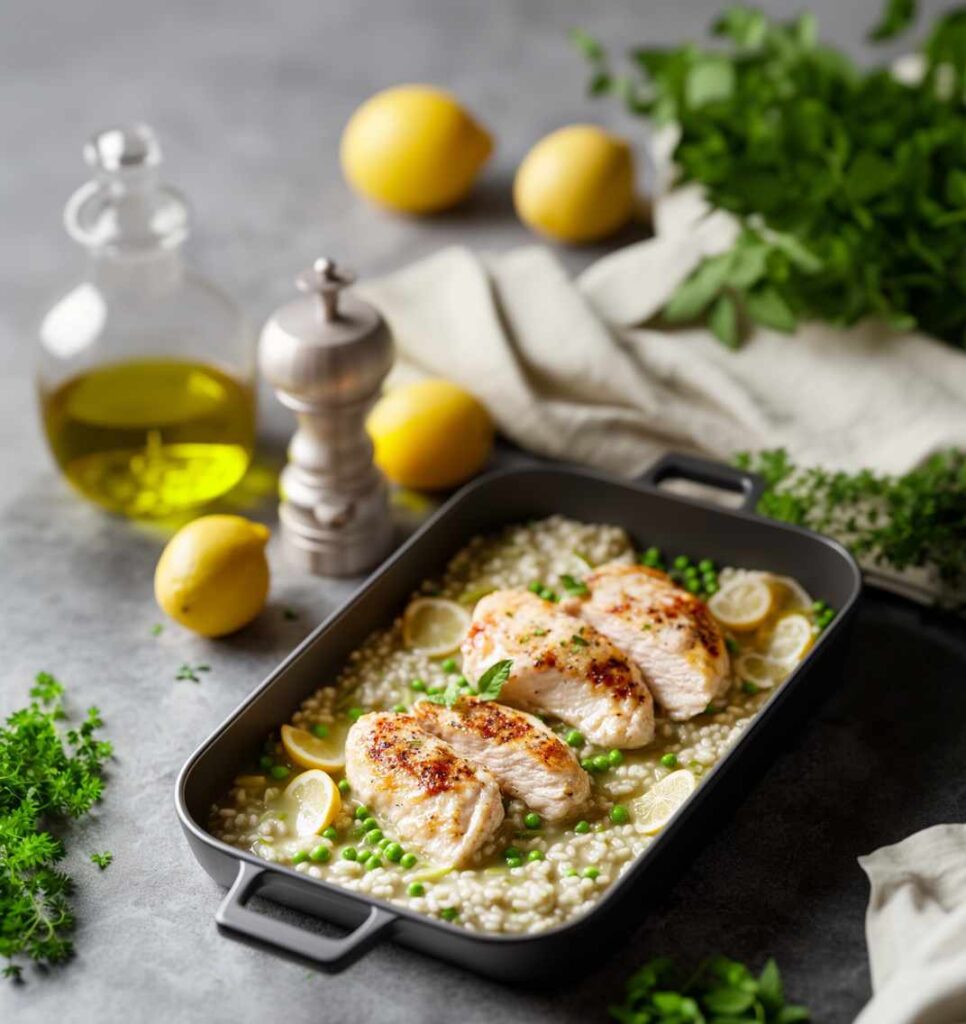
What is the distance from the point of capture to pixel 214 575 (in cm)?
266

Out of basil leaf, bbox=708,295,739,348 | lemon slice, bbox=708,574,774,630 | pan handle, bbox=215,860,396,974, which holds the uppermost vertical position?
basil leaf, bbox=708,295,739,348

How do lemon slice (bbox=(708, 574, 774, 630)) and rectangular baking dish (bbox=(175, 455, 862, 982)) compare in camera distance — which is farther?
→ lemon slice (bbox=(708, 574, 774, 630))

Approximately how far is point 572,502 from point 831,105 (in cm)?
122

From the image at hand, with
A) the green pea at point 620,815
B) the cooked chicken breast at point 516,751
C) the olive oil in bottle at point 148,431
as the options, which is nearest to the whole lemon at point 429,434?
the olive oil in bottle at point 148,431

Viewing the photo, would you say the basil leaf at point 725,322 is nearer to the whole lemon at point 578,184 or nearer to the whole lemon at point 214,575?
the whole lemon at point 578,184

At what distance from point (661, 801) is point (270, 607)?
0.90 meters

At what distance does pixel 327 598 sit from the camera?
2873 mm

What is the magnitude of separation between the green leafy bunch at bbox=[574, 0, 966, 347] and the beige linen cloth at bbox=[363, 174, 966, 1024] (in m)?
0.08

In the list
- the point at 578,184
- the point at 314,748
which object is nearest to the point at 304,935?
the point at 314,748

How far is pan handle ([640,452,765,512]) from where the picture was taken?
279 centimetres

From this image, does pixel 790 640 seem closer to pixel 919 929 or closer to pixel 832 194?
pixel 919 929

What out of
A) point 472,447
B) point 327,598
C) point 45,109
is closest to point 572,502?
point 472,447

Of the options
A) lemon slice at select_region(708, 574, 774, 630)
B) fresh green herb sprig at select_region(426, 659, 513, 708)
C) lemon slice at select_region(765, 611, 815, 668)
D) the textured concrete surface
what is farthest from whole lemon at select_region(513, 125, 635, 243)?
fresh green herb sprig at select_region(426, 659, 513, 708)

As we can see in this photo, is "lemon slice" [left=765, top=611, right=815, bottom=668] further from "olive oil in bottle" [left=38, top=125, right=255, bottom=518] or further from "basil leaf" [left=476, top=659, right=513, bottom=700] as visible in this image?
"olive oil in bottle" [left=38, top=125, right=255, bottom=518]
